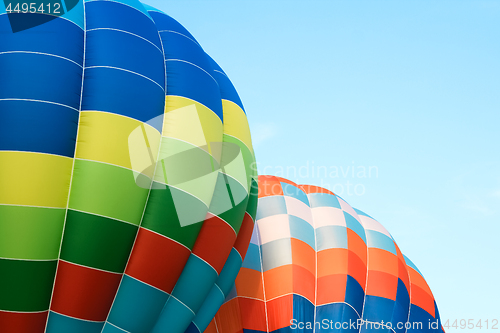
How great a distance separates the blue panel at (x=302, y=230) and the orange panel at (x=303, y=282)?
473mm

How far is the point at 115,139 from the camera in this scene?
15.5 ft

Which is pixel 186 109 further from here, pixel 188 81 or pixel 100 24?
pixel 100 24

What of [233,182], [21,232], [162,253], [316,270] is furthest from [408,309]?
[21,232]

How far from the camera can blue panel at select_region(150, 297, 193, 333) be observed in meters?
5.11

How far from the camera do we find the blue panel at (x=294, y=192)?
26.7 feet

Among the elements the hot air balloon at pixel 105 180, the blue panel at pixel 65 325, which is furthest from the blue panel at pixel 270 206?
the blue panel at pixel 65 325

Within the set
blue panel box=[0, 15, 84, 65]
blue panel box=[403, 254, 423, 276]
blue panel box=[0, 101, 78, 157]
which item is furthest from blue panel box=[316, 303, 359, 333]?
blue panel box=[0, 15, 84, 65]

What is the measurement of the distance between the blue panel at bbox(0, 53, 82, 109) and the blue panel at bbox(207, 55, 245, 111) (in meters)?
1.86

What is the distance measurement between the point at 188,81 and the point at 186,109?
0.38 metres

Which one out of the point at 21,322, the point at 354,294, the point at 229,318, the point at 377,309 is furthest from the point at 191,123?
the point at 377,309

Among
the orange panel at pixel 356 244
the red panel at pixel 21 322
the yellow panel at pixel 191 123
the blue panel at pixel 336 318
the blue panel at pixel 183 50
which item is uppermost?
the blue panel at pixel 183 50

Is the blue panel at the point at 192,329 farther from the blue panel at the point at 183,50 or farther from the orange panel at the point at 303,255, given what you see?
the blue panel at the point at 183,50

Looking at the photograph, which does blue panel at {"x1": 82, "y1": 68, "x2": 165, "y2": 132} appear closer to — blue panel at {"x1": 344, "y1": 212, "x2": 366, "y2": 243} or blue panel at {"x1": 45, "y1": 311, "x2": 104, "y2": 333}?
blue panel at {"x1": 45, "y1": 311, "x2": 104, "y2": 333}

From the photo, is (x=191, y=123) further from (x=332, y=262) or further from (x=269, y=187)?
(x=332, y=262)
